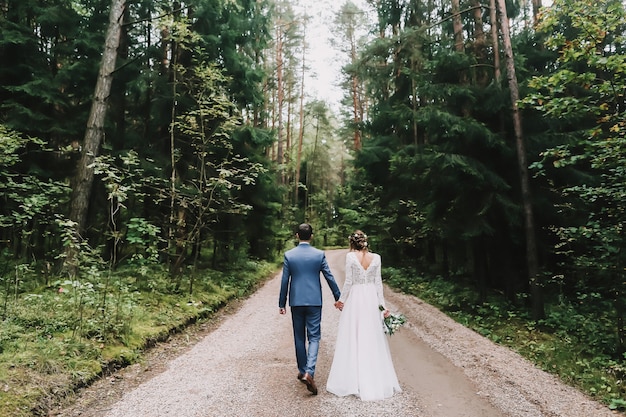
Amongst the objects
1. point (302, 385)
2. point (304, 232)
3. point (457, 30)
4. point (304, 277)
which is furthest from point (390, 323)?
point (457, 30)

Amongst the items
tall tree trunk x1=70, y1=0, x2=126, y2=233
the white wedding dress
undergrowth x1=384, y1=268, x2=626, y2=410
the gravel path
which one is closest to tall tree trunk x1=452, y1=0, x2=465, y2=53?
undergrowth x1=384, y1=268, x2=626, y2=410

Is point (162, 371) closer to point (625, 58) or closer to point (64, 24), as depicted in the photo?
point (625, 58)

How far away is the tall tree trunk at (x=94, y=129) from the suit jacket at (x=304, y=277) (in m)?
5.74

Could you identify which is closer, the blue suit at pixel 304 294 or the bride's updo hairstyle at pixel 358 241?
the blue suit at pixel 304 294

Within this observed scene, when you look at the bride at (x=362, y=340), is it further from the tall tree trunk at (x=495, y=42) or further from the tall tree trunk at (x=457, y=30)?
the tall tree trunk at (x=457, y=30)

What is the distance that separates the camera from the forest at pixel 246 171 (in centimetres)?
627

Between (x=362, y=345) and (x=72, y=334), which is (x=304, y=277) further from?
(x=72, y=334)

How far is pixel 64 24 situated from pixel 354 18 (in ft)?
58.1

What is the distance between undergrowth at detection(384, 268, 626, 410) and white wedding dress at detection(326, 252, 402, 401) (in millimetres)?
2806

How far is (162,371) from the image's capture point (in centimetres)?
564

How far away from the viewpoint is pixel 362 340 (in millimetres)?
4879

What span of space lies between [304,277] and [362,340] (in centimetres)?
110

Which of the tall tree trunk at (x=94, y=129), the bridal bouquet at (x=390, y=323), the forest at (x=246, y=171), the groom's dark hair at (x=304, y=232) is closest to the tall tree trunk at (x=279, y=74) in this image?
the forest at (x=246, y=171)

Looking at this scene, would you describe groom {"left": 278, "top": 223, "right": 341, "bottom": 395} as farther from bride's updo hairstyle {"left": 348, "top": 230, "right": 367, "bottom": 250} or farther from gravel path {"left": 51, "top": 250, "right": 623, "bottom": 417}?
gravel path {"left": 51, "top": 250, "right": 623, "bottom": 417}
